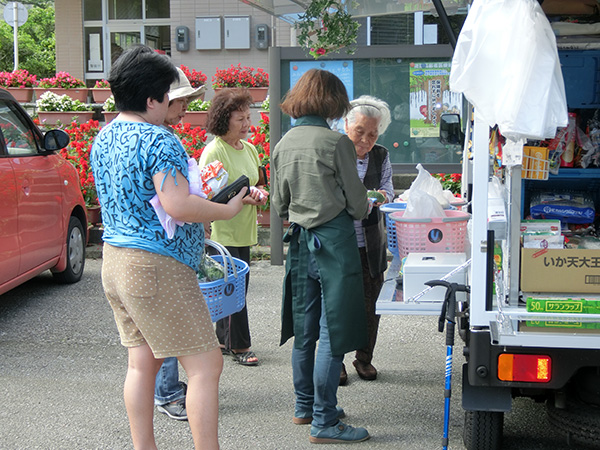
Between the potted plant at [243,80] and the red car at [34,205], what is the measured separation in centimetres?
518

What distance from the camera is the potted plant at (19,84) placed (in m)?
14.5

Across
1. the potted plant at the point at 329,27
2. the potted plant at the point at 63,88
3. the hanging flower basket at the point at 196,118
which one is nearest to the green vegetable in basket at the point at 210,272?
the potted plant at the point at 329,27

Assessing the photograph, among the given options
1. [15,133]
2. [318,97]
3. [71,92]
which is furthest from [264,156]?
[71,92]

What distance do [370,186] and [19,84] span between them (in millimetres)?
11690

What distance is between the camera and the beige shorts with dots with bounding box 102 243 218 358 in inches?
121

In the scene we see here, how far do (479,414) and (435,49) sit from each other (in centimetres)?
523

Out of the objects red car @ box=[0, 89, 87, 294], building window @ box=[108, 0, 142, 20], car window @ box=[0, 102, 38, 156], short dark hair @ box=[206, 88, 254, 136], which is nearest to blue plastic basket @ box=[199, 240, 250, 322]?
short dark hair @ box=[206, 88, 254, 136]

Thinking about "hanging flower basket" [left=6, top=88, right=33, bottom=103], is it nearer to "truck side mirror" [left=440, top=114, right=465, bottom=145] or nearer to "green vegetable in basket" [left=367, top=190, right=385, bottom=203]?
"truck side mirror" [left=440, top=114, right=465, bottom=145]

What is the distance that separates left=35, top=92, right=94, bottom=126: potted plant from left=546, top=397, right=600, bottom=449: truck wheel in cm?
1059

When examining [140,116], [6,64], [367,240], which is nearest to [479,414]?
[367,240]

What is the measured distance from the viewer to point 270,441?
402 centimetres

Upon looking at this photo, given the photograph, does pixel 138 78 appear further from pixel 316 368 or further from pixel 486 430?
pixel 486 430

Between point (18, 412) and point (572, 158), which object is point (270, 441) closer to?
point (18, 412)

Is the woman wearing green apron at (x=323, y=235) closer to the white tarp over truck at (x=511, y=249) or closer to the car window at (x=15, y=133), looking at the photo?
the white tarp over truck at (x=511, y=249)
